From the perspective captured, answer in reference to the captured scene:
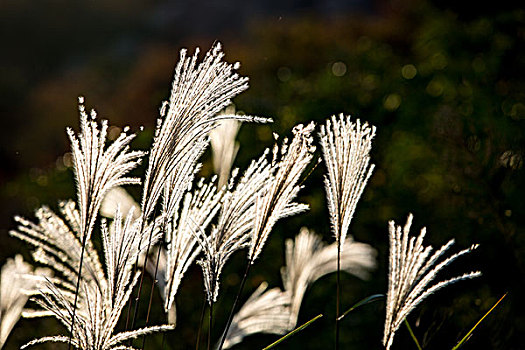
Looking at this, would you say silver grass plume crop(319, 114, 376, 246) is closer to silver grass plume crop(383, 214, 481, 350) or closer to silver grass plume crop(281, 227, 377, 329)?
silver grass plume crop(383, 214, 481, 350)

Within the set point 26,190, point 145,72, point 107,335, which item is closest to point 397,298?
point 107,335

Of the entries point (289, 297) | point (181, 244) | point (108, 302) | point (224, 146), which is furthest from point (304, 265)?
point (108, 302)

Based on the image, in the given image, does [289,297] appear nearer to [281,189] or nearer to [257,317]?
[257,317]

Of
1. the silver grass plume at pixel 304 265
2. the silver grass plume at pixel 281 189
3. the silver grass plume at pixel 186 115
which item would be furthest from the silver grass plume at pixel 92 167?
the silver grass plume at pixel 304 265

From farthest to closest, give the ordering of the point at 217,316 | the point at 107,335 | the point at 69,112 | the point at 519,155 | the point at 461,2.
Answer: the point at 69,112, the point at 461,2, the point at 217,316, the point at 519,155, the point at 107,335

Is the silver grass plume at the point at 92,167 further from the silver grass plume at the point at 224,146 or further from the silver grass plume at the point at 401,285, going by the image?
the silver grass plume at the point at 224,146

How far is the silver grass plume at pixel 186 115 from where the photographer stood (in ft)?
2.13

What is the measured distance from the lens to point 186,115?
0.65 meters

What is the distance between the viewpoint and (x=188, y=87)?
2.16 feet

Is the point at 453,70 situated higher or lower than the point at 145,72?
lower

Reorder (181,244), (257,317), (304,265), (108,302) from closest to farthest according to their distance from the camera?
(108,302) < (181,244) < (257,317) < (304,265)

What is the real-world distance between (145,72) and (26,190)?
5.60 metres

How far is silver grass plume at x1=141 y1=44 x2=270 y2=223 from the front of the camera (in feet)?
2.13

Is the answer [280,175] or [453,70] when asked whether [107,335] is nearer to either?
[280,175]
